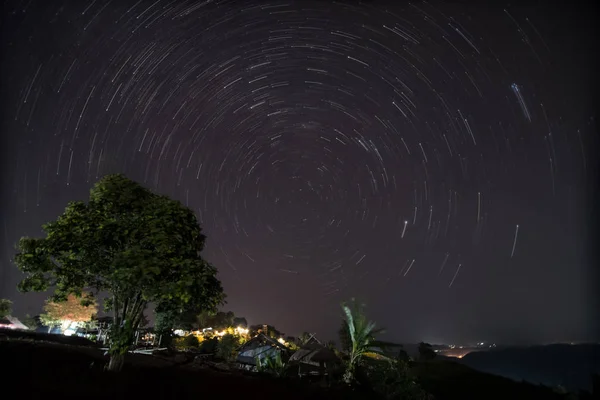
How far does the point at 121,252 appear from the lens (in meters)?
12.2

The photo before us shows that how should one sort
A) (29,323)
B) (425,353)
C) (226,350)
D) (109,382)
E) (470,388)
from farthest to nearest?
(425,353) → (29,323) → (470,388) → (226,350) → (109,382)

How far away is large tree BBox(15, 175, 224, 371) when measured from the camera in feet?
40.5

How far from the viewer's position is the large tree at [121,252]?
12359mm

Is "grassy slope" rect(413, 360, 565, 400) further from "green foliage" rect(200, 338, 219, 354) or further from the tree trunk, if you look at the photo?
the tree trunk

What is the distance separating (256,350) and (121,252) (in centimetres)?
2950

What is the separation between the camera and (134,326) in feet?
46.8

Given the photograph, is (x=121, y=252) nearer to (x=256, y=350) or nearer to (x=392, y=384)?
(x=392, y=384)

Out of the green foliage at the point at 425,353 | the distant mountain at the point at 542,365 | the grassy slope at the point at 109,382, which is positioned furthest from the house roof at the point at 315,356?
the distant mountain at the point at 542,365

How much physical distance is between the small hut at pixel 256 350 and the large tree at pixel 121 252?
23.1m

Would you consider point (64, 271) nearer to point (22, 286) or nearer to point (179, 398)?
point (22, 286)

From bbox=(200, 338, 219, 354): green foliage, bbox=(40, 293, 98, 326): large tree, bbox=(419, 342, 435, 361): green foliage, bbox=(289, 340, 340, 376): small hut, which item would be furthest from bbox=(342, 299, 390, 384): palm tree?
bbox=(419, 342, 435, 361): green foliage

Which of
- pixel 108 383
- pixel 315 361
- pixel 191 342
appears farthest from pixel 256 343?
pixel 108 383

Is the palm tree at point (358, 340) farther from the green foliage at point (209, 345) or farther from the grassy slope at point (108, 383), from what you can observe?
the green foliage at point (209, 345)

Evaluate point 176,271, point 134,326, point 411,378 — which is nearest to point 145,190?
point 176,271
